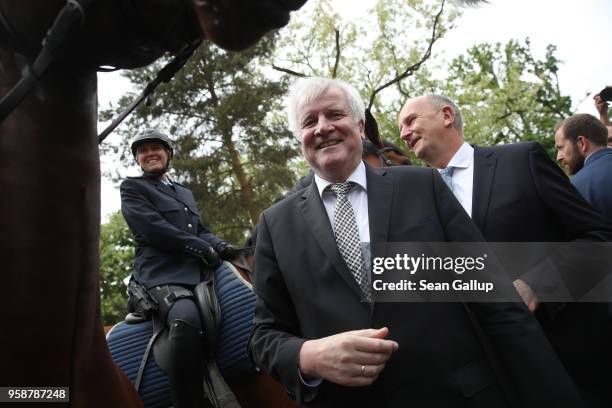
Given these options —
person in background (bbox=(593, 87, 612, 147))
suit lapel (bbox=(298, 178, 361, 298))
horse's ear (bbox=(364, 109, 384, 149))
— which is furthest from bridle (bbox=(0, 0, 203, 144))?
person in background (bbox=(593, 87, 612, 147))

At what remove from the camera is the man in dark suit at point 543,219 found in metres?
2.46

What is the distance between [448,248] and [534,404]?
0.64 meters

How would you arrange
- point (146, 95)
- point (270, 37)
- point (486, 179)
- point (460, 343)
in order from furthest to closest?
point (270, 37)
point (486, 179)
point (460, 343)
point (146, 95)

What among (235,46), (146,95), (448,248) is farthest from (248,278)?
(235,46)

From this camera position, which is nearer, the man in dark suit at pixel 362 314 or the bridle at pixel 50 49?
the bridle at pixel 50 49

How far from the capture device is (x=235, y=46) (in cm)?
135

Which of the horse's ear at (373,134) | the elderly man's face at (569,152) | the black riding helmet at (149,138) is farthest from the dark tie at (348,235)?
the elderly man's face at (569,152)

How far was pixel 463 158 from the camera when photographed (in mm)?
3053

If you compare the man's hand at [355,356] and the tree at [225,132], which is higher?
the tree at [225,132]

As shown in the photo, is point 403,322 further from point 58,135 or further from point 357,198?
point 58,135

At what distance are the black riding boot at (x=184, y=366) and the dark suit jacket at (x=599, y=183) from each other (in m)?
2.85

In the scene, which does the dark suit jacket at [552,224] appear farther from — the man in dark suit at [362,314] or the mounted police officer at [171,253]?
the mounted police officer at [171,253]

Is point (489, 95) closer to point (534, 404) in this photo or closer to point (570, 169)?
point (570, 169)

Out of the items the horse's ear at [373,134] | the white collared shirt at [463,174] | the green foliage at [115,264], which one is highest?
the green foliage at [115,264]
